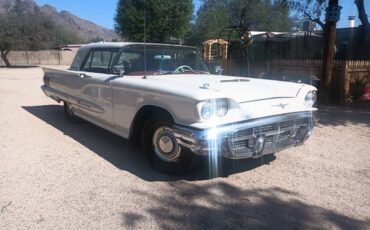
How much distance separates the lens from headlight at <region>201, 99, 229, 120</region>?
3.71 m

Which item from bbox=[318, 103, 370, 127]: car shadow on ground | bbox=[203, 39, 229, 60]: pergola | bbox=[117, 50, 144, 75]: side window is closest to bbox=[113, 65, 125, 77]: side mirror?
bbox=[117, 50, 144, 75]: side window

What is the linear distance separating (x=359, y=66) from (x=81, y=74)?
325 inches

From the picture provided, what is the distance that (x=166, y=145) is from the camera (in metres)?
4.27

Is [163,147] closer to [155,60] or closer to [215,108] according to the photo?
[215,108]

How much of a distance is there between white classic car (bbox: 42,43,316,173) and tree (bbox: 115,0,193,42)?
67.6ft

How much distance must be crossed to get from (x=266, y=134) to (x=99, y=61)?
316 cm

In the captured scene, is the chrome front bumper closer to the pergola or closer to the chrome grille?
the chrome grille

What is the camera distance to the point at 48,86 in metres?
7.89

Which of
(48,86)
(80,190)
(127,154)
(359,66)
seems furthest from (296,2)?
(80,190)

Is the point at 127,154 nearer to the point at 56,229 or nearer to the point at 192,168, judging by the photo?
the point at 192,168

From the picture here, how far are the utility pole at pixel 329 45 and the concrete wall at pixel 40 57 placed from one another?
3399 centimetres

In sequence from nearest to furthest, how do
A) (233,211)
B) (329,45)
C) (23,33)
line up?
(233,211) → (329,45) → (23,33)

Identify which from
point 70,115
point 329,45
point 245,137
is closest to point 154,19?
point 329,45

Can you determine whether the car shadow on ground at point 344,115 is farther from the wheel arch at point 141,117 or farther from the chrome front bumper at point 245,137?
the wheel arch at point 141,117
